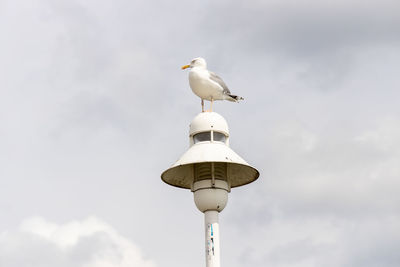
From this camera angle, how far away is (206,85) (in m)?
47.2

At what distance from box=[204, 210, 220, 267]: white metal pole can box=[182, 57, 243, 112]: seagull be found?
6395mm

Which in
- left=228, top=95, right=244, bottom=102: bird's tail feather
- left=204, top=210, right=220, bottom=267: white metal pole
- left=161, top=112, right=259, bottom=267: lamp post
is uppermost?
left=228, top=95, right=244, bottom=102: bird's tail feather

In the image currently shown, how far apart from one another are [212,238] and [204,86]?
29.1ft

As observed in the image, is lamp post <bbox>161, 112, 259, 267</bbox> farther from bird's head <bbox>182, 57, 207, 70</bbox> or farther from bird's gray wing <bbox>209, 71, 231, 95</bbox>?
bird's head <bbox>182, 57, 207, 70</bbox>

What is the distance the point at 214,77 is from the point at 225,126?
3.15 metres

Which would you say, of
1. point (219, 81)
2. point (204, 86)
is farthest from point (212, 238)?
point (219, 81)

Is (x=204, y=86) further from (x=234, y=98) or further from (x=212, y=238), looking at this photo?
(x=212, y=238)

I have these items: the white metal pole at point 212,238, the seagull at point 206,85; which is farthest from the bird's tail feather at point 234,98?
the white metal pole at point 212,238

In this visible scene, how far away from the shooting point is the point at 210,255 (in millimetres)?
43906

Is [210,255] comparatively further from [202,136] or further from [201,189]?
[202,136]

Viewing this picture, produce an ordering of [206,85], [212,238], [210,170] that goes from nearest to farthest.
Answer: [212,238], [210,170], [206,85]

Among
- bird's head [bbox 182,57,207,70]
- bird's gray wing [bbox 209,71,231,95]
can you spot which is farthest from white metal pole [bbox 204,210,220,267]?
bird's head [bbox 182,57,207,70]

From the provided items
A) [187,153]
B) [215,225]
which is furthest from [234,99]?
[215,225]

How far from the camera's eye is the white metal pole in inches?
1726
